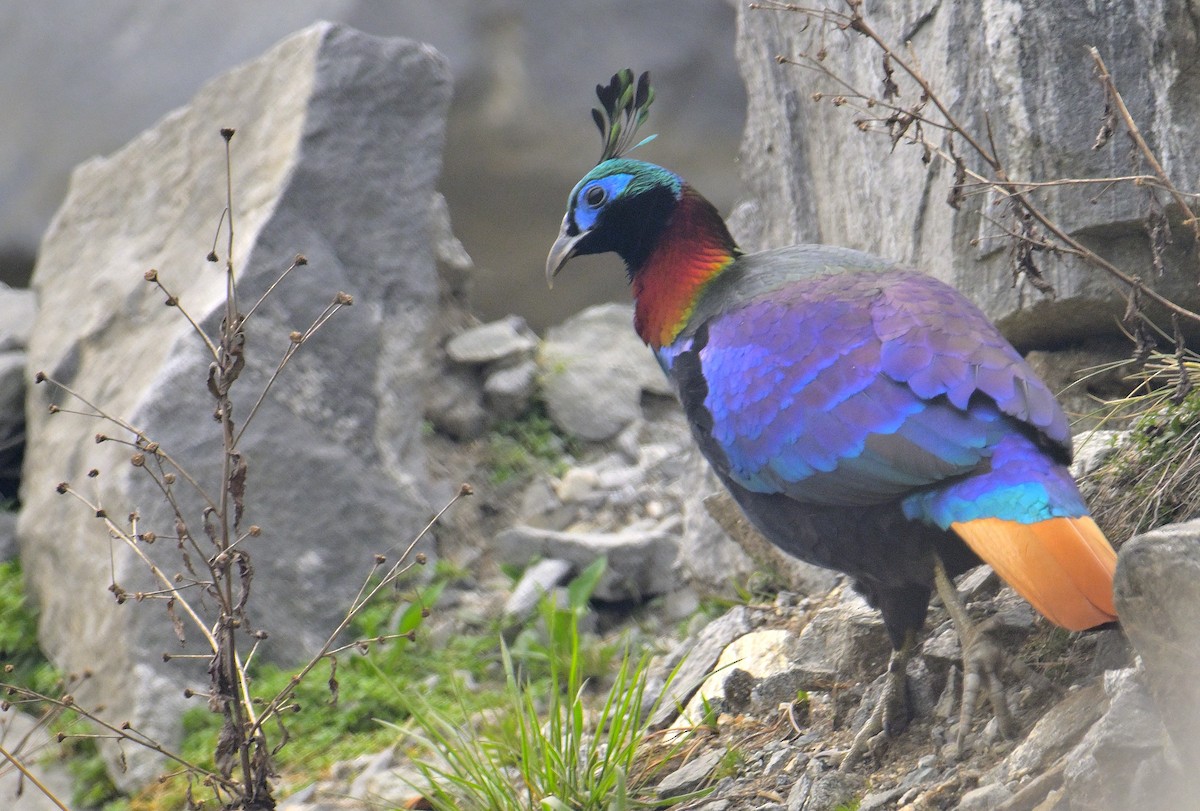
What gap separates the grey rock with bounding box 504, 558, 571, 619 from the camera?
217 inches

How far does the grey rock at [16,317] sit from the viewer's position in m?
7.09

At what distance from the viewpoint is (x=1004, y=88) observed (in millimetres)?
3547

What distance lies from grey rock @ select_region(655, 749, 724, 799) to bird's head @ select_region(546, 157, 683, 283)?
4.30 feet

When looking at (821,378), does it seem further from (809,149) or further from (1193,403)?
(809,149)

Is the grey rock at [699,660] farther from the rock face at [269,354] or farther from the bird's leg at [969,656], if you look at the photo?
the rock face at [269,354]

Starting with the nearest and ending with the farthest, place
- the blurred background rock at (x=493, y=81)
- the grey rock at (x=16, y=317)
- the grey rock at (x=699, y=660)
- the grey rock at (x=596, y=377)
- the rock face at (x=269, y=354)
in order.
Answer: the grey rock at (x=699, y=660) → the rock face at (x=269, y=354) → the grey rock at (x=596, y=377) → the grey rock at (x=16, y=317) → the blurred background rock at (x=493, y=81)

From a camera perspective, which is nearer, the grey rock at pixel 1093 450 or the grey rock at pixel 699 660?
the grey rock at pixel 1093 450

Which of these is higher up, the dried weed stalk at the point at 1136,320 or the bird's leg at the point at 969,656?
the dried weed stalk at the point at 1136,320

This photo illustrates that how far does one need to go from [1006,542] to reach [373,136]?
455 centimetres

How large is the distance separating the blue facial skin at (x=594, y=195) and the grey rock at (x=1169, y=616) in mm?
1713

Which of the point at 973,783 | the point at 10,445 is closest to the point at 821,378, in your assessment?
the point at 973,783

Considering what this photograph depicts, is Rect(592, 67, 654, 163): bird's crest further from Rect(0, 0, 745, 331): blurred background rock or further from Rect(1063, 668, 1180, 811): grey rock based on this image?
Rect(0, 0, 745, 331): blurred background rock

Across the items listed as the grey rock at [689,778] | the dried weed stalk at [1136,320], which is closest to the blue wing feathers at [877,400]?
the dried weed stalk at [1136,320]

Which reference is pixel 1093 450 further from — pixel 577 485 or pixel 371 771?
pixel 577 485
